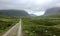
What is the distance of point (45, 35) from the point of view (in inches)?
1371

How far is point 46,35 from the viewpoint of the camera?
115 feet

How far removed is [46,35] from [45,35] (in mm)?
288
